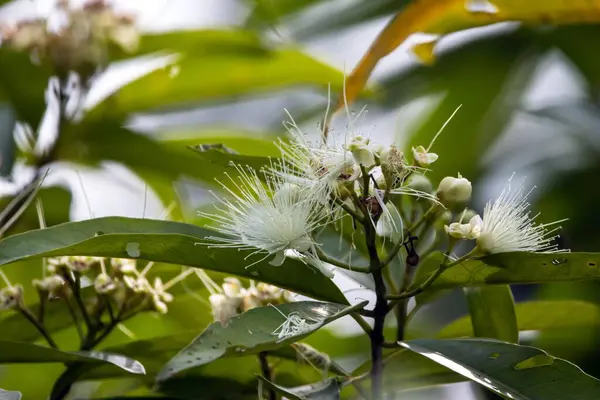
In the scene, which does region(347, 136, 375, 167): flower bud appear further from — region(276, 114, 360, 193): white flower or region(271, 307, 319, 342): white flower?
region(271, 307, 319, 342): white flower

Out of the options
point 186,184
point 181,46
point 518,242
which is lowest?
point 518,242

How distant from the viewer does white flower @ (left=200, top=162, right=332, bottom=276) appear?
90 centimetres

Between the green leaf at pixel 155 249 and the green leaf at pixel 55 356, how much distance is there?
11cm

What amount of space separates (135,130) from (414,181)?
803mm

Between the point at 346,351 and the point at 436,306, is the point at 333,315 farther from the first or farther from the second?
the point at 436,306

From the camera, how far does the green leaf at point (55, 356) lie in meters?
0.91

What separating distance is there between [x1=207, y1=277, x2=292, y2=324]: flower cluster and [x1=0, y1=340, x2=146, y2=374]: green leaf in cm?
12

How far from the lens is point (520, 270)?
2.99ft

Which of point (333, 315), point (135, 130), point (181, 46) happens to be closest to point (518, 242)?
point (333, 315)

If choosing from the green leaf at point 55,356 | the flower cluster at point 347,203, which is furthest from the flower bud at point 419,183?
the green leaf at point 55,356

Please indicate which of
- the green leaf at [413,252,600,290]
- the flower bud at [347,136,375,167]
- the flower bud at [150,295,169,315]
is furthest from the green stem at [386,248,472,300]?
the flower bud at [150,295,169,315]

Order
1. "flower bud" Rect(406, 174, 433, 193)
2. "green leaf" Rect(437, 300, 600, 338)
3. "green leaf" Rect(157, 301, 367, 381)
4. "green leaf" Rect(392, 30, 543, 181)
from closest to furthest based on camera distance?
1. "green leaf" Rect(157, 301, 367, 381)
2. "flower bud" Rect(406, 174, 433, 193)
3. "green leaf" Rect(437, 300, 600, 338)
4. "green leaf" Rect(392, 30, 543, 181)

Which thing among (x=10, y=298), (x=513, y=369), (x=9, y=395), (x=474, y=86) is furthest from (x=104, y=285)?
(x=474, y=86)

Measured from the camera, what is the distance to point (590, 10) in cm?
133
